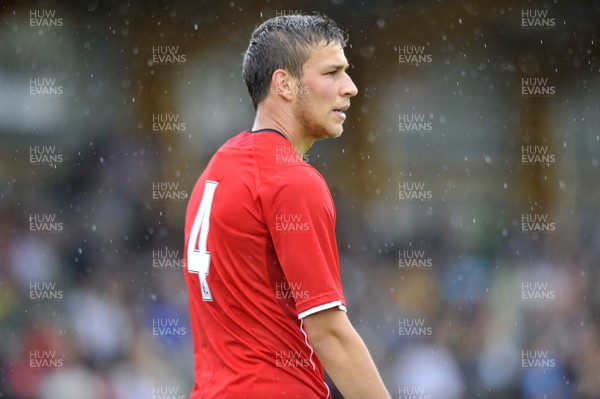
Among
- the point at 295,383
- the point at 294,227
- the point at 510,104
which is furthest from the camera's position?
the point at 510,104

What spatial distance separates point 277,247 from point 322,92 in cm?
43

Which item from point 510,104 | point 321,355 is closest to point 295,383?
point 321,355

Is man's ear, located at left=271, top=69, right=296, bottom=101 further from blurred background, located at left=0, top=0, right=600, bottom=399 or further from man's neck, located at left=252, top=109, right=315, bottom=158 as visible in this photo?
blurred background, located at left=0, top=0, right=600, bottom=399

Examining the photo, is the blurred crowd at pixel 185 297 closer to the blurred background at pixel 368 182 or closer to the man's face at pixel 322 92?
the blurred background at pixel 368 182

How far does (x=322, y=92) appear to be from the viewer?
2266 millimetres

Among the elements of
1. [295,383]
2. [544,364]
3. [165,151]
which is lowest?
[544,364]

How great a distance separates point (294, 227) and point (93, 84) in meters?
4.96

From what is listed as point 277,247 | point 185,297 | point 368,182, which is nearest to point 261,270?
point 277,247

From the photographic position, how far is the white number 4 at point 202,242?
2.19m

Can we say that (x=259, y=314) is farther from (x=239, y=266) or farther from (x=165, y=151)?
(x=165, y=151)

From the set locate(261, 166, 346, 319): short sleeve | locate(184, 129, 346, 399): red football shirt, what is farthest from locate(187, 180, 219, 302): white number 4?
locate(261, 166, 346, 319): short sleeve

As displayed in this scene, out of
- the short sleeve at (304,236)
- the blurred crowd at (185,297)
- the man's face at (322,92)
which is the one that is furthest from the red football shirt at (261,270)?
the blurred crowd at (185,297)

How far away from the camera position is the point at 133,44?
6672 millimetres

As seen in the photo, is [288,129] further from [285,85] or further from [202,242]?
[202,242]
